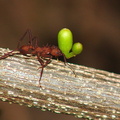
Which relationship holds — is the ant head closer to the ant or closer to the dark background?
the ant

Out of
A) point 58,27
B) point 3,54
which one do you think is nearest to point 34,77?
point 3,54

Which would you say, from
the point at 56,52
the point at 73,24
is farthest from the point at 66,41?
the point at 73,24

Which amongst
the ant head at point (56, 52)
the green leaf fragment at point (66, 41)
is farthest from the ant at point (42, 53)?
the green leaf fragment at point (66, 41)

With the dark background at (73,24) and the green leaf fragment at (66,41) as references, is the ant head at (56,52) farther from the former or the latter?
the dark background at (73,24)

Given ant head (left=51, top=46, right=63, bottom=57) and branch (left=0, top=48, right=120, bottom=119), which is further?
ant head (left=51, top=46, right=63, bottom=57)

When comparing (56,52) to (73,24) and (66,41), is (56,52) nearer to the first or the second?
(66,41)

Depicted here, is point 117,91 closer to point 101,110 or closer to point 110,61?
point 101,110

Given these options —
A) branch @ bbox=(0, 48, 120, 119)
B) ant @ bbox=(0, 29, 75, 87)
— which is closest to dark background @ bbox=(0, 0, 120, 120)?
ant @ bbox=(0, 29, 75, 87)

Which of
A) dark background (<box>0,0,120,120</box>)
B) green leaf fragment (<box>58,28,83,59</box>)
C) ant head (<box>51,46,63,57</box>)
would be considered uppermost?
dark background (<box>0,0,120,120</box>)
